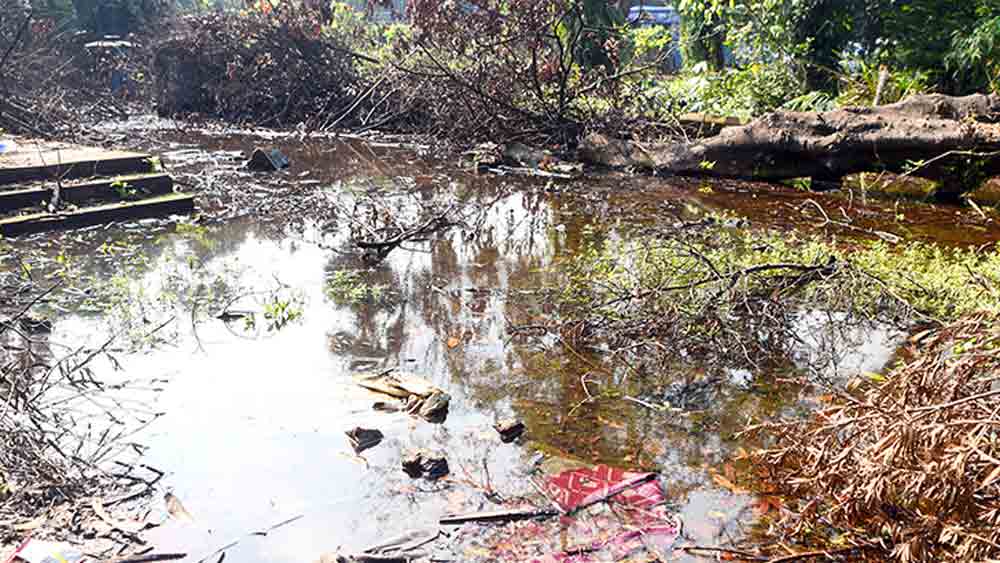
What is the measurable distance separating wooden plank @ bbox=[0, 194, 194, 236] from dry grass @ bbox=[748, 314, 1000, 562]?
22.0 ft

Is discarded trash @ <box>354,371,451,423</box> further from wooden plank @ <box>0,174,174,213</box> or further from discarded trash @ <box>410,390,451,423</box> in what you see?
wooden plank @ <box>0,174,174,213</box>

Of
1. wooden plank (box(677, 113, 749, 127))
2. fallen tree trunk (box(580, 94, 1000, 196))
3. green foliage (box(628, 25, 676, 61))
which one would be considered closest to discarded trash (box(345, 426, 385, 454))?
fallen tree trunk (box(580, 94, 1000, 196))

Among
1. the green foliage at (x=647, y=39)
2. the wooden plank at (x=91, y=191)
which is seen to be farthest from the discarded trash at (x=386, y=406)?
the green foliage at (x=647, y=39)

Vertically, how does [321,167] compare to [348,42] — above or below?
below

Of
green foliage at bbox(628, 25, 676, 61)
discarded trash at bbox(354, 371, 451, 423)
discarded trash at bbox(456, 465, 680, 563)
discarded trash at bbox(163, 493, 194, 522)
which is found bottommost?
discarded trash at bbox(456, 465, 680, 563)

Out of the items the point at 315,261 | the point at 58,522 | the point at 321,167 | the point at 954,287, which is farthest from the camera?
the point at 321,167

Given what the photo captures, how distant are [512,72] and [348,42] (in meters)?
5.34

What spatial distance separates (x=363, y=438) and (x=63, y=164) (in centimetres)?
628

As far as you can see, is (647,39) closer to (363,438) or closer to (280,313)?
(280,313)

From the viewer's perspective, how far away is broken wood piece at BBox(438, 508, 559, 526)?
3.49 metres

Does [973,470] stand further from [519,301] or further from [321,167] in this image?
[321,167]

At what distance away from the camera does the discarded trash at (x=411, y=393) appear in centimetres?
441

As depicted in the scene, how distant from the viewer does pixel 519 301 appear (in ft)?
20.3

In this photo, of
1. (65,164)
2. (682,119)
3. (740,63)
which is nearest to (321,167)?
(65,164)
